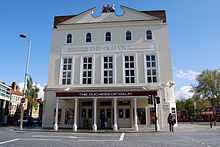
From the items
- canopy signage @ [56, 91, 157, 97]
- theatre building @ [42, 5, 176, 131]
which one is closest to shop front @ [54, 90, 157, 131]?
theatre building @ [42, 5, 176, 131]

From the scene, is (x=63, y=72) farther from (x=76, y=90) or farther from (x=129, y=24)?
(x=129, y=24)

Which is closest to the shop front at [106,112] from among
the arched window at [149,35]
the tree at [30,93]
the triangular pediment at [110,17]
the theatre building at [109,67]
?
the theatre building at [109,67]

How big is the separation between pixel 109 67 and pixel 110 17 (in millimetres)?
7515

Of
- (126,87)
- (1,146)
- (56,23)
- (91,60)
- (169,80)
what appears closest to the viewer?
(1,146)

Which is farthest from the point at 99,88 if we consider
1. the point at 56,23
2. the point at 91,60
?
the point at 56,23

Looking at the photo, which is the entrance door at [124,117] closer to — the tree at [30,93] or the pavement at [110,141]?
the pavement at [110,141]

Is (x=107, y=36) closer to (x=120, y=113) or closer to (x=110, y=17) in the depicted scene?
(x=110, y=17)

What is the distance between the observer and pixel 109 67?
2855cm

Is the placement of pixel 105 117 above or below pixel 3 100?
below

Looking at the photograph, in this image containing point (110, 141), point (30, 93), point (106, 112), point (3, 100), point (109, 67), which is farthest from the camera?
point (30, 93)

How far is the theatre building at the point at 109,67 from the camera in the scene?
2617 cm

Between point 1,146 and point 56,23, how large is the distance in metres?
24.0

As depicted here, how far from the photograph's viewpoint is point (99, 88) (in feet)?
84.9

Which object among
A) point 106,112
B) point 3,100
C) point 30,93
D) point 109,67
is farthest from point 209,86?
point 3,100
